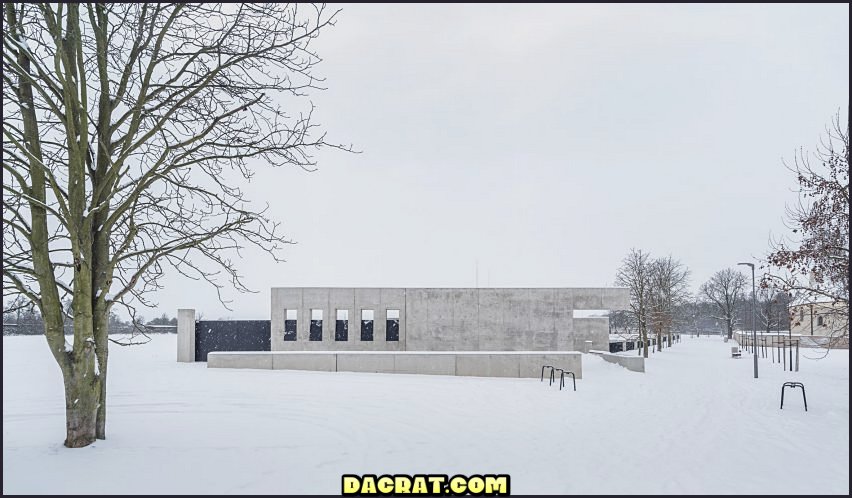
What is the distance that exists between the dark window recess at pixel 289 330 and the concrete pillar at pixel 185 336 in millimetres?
4262

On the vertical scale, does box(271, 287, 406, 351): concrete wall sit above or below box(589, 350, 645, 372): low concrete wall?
above

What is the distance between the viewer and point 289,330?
27625 millimetres

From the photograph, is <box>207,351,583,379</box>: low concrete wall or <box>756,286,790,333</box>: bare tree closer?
<box>207,351,583,379</box>: low concrete wall

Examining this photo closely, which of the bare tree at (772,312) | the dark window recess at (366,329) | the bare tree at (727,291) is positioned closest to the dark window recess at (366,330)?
the dark window recess at (366,329)

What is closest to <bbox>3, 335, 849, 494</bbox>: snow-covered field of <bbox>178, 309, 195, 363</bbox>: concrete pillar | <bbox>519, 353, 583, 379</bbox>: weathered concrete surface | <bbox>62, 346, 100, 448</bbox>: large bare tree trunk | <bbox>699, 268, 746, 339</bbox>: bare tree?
<bbox>62, 346, 100, 448</bbox>: large bare tree trunk

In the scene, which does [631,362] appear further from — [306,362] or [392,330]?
[306,362]

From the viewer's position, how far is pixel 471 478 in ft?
23.0

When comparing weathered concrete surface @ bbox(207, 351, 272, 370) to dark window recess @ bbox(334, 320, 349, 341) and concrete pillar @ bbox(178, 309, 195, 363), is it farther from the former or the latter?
dark window recess @ bbox(334, 320, 349, 341)

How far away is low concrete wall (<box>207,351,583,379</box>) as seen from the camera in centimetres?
1927

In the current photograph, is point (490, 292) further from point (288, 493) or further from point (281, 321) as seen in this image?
point (288, 493)

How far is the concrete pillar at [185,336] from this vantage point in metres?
24.6

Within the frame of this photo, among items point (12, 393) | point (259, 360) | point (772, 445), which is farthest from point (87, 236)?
point (259, 360)

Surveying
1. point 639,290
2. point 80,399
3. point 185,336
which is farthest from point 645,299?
point 80,399

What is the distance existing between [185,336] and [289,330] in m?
4.80
